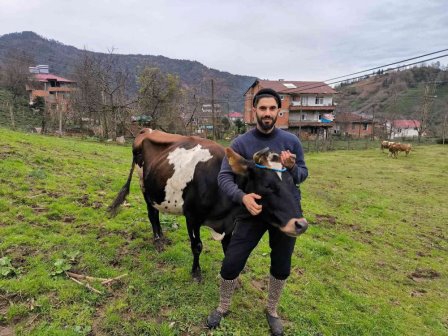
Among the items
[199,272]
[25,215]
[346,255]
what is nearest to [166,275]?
[199,272]

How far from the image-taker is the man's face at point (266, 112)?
2.59 meters

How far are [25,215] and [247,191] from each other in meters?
4.20

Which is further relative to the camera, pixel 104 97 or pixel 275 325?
pixel 104 97

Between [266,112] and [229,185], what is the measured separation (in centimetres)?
71

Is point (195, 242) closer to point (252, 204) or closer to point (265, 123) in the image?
point (252, 204)

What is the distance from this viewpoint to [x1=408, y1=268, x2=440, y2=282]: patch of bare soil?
5.08 metres

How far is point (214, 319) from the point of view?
3.01m

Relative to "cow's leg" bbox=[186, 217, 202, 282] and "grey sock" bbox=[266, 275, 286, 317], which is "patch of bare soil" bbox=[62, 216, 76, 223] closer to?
"cow's leg" bbox=[186, 217, 202, 282]

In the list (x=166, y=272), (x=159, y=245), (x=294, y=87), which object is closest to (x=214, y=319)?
(x=166, y=272)

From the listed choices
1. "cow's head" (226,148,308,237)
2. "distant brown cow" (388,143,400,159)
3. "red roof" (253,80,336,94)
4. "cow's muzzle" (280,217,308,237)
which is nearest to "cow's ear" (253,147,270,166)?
"cow's head" (226,148,308,237)

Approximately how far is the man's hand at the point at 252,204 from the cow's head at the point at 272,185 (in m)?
0.14

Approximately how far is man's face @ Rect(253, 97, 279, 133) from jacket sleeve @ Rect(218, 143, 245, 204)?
350 mm

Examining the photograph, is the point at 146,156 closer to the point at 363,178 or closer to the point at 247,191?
the point at 247,191

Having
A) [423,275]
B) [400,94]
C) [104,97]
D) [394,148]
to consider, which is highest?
[400,94]
